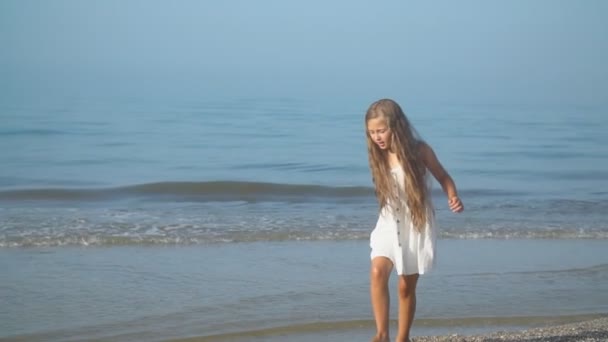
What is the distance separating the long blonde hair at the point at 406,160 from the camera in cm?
456

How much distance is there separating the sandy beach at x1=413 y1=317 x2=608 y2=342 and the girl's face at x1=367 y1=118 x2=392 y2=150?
1504 millimetres

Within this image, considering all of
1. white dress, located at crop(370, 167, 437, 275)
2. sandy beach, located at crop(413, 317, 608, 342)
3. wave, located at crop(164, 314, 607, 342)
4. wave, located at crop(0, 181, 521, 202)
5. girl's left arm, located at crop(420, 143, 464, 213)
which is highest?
girl's left arm, located at crop(420, 143, 464, 213)

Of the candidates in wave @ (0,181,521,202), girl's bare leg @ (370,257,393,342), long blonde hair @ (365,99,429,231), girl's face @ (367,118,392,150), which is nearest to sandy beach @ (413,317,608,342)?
girl's bare leg @ (370,257,393,342)

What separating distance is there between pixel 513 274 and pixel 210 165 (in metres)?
10.5

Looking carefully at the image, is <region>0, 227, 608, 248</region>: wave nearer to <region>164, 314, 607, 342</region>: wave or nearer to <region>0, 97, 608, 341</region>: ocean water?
<region>0, 97, 608, 341</region>: ocean water

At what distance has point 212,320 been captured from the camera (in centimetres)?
633

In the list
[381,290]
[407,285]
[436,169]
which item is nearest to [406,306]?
[407,285]

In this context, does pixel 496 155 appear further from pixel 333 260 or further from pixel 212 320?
pixel 212 320

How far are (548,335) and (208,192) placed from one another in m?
9.14

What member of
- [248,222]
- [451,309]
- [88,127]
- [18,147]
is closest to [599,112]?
→ [88,127]

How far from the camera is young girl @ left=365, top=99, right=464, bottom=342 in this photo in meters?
4.57

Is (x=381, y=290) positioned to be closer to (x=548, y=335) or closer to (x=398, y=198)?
(x=398, y=198)

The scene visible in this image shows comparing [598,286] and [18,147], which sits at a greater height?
[18,147]

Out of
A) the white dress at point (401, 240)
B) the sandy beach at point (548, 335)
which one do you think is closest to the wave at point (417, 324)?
the sandy beach at point (548, 335)
